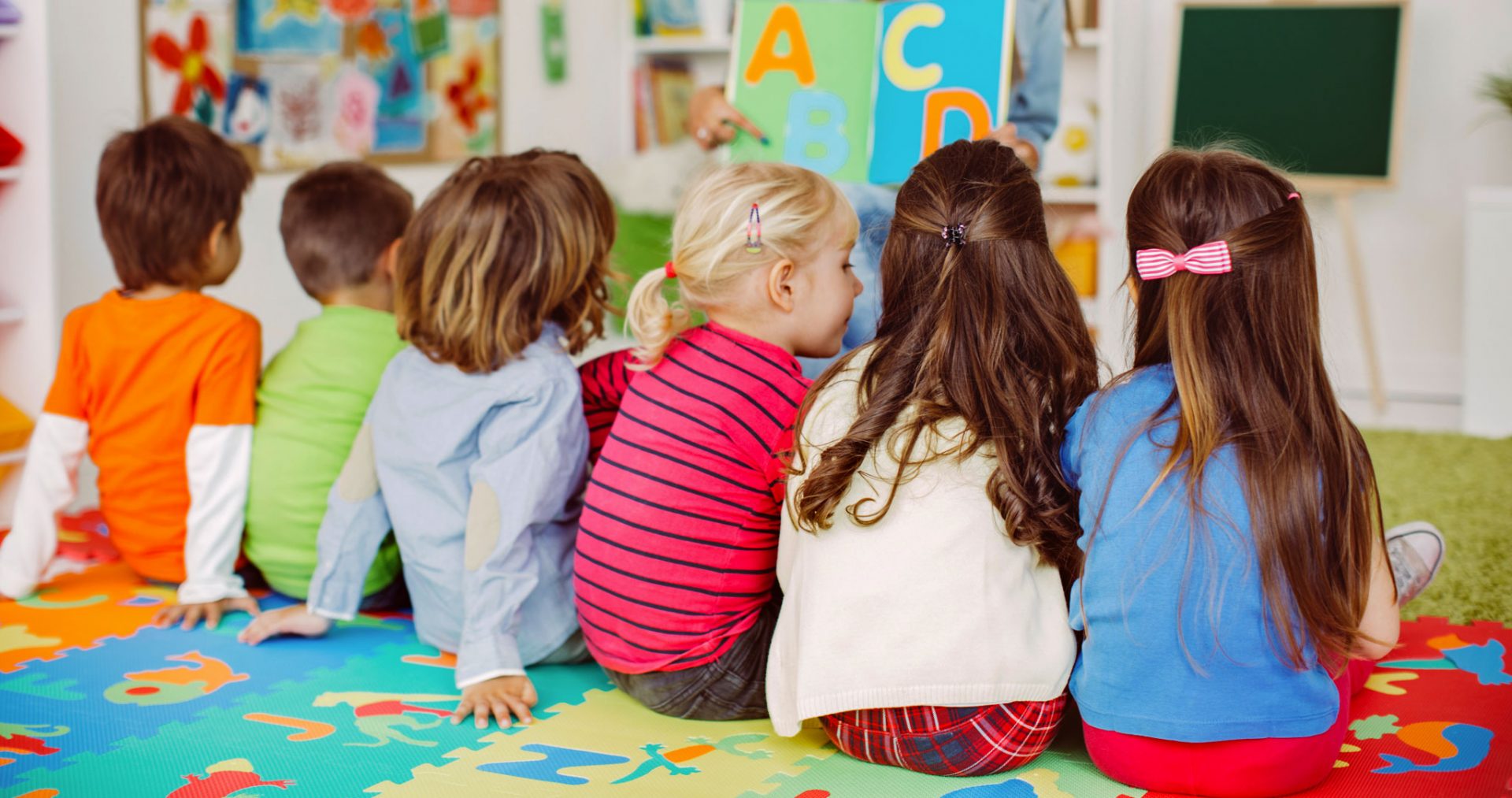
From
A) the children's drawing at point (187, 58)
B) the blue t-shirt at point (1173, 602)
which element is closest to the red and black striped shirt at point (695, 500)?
the blue t-shirt at point (1173, 602)

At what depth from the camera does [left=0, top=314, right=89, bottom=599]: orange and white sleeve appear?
Result: 183 cm

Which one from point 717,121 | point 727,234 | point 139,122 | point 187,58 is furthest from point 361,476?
point 187,58

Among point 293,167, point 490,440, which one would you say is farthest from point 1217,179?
point 293,167

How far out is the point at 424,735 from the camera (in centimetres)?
141

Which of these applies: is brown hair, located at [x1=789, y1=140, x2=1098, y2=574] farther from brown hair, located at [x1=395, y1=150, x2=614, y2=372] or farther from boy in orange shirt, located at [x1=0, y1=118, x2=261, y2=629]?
boy in orange shirt, located at [x1=0, y1=118, x2=261, y2=629]

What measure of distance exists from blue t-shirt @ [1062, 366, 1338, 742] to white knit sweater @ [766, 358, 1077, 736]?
0.22 feet

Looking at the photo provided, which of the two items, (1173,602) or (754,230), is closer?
(1173,602)

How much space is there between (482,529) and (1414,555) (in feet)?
3.97

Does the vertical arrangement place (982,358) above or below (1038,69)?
below

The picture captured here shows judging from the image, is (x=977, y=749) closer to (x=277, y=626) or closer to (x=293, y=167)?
(x=277, y=626)

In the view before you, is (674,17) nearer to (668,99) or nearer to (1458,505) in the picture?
(668,99)

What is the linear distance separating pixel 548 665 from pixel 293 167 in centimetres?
186

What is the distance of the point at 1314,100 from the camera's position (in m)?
3.64

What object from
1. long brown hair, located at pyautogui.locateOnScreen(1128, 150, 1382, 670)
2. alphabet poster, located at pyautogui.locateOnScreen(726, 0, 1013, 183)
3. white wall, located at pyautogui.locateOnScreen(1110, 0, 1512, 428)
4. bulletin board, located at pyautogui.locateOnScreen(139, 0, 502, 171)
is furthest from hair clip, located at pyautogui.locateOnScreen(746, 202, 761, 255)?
white wall, located at pyautogui.locateOnScreen(1110, 0, 1512, 428)
